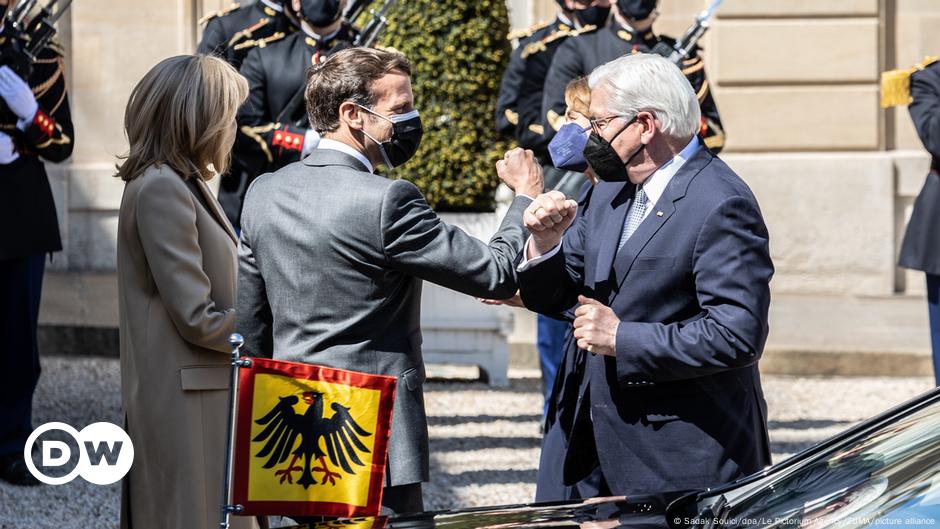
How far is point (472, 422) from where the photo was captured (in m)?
7.40

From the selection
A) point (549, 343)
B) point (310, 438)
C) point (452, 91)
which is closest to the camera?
point (310, 438)

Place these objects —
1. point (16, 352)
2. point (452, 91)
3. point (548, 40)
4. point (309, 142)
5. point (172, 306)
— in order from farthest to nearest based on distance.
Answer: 1. point (452, 91)
2. point (548, 40)
3. point (16, 352)
4. point (309, 142)
5. point (172, 306)

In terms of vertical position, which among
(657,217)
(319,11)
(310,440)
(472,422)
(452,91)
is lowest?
(472,422)

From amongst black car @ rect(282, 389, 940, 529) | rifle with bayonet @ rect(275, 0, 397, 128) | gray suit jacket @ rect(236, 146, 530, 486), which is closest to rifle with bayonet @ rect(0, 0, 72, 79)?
rifle with bayonet @ rect(275, 0, 397, 128)

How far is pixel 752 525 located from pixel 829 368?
650 centimetres

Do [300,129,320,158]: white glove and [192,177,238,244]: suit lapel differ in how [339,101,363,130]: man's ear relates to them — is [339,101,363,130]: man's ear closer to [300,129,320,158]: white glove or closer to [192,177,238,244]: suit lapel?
[192,177,238,244]: suit lapel

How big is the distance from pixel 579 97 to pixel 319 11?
2032 millimetres

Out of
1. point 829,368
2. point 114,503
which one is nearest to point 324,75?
point 114,503

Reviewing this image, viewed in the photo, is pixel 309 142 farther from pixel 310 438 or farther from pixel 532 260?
pixel 310 438

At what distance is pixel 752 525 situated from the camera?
268 cm

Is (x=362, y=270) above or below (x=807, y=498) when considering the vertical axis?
above

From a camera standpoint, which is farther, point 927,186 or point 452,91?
point 452,91

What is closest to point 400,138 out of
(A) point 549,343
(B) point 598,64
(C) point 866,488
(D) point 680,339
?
(D) point 680,339

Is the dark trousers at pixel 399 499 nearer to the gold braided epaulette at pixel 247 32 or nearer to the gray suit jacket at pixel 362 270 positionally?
the gray suit jacket at pixel 362 270
